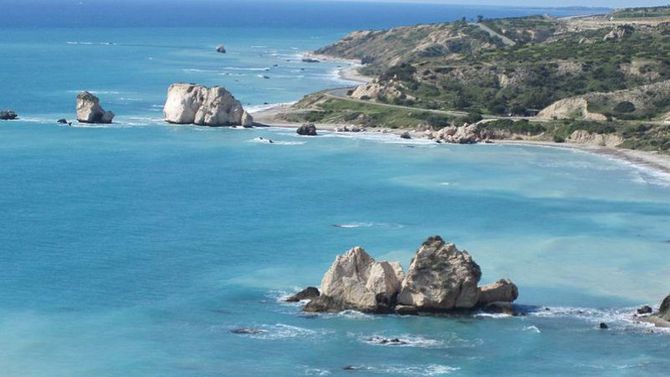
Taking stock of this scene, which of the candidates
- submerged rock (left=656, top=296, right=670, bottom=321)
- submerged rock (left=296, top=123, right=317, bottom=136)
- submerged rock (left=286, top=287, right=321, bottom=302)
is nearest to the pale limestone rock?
submerged rock (left=296, top=123, right=317, bottom=136)

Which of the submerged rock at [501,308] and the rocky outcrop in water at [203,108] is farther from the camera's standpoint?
the rocky outcrop in water at [203,108]

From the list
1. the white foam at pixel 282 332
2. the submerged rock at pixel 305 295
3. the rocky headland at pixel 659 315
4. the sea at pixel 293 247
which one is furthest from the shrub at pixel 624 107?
the white foam at pixel 282 332

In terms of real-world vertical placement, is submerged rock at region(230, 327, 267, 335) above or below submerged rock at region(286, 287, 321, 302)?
below

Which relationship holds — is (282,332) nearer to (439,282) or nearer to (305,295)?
(305,295)

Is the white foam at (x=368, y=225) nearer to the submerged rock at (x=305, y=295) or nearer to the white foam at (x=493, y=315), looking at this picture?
the submerged rock at (x=305, y=295)

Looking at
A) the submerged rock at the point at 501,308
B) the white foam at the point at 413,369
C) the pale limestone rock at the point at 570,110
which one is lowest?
the white foam at the point at 413,369

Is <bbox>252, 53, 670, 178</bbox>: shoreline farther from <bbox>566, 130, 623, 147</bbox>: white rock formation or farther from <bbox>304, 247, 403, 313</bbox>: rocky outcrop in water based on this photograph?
<bbox>304, 247, 403, 313</bbox>: rocky outcrop in water

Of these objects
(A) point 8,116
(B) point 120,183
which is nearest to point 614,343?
(B) point 120,183
